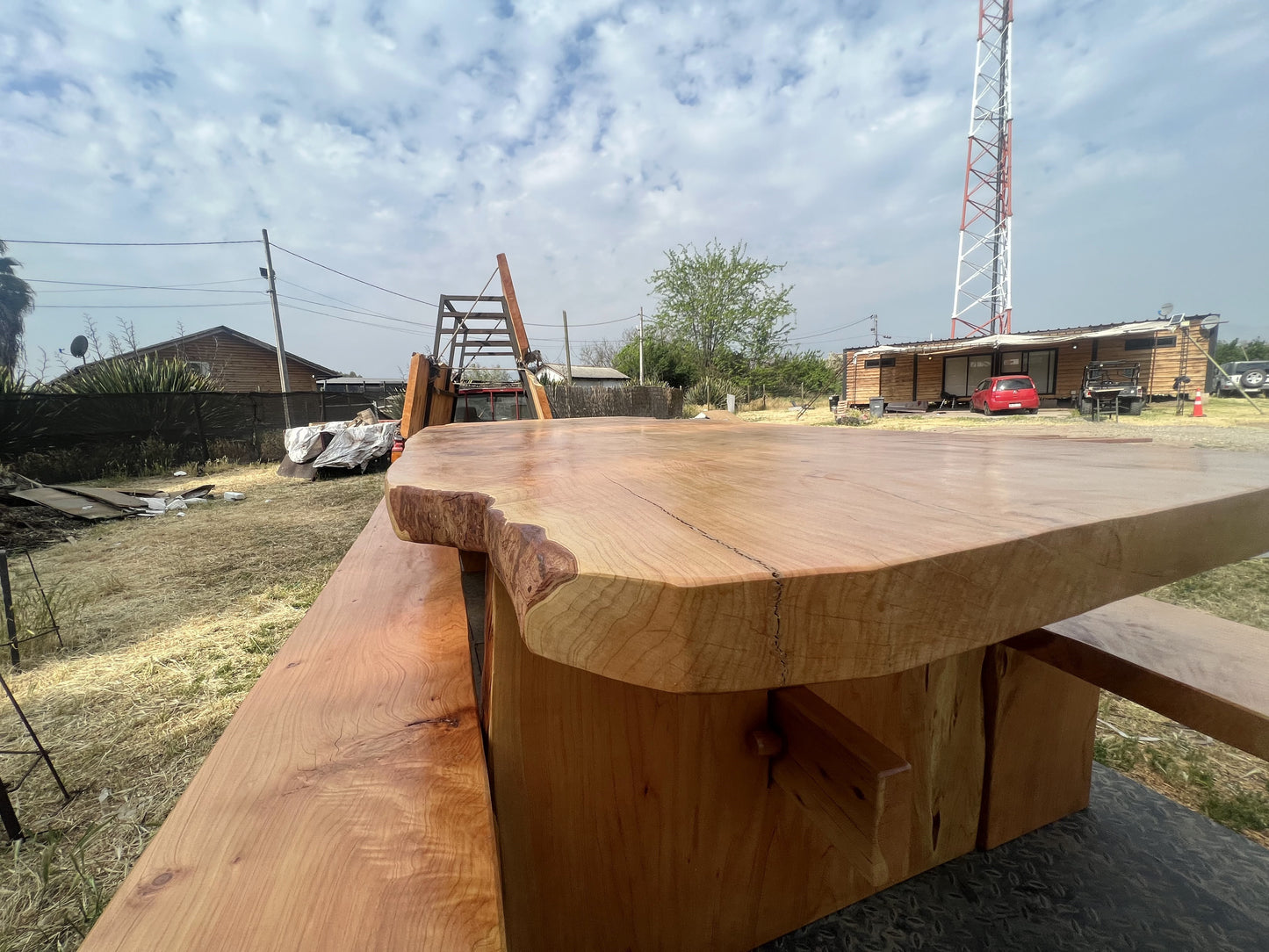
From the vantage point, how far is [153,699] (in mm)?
1979

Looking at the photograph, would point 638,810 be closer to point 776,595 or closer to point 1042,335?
point 776,595

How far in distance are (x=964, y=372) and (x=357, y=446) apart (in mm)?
18253

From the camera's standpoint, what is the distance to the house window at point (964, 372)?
707 inches

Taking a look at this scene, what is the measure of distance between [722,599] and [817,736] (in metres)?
0.45

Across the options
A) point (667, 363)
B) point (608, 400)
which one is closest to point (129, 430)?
point (608, 400)

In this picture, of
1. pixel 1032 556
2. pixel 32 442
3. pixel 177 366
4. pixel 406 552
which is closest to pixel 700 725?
pixel 1032 556

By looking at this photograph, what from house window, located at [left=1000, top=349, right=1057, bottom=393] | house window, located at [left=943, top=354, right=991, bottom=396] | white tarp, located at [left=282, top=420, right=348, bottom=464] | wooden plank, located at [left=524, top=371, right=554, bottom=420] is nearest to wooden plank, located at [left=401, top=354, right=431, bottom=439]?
wooden plank, located at [left=524, top=371, right=554, bottom=420]

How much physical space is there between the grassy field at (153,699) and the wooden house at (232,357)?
59.1 feet

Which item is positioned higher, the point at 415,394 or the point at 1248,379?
the point at 415,394

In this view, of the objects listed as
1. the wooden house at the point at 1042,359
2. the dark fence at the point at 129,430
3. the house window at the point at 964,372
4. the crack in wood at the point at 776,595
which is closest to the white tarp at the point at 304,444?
the dark fence at the point at 129,430

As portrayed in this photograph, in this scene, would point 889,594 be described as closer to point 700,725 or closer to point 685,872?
point 700,725

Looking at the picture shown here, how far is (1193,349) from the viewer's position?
1444cm

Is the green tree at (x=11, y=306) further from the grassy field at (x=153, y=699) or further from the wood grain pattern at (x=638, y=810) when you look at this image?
the wood grain pattern at (x=638, y=810)

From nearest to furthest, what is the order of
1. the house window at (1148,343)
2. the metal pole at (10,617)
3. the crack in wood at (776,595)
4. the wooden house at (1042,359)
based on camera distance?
the crack in wood at (776,595) < the metal pole at (10,617) < the wooden house at (1042,359) < the house window at (1148,343)
